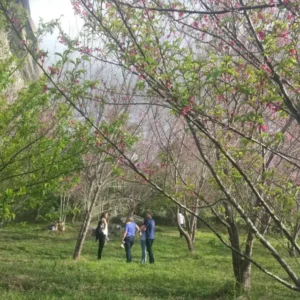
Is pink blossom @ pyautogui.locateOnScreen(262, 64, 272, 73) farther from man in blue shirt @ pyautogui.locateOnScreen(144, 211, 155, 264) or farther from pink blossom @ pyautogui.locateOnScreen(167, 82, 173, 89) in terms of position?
man in blue shirt @ pyautogui.locateOnScreen(144, 211, 155, 264)

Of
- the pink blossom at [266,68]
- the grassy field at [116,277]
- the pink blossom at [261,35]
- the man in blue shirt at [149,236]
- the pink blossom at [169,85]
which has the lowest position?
the grassy field at [116,277]

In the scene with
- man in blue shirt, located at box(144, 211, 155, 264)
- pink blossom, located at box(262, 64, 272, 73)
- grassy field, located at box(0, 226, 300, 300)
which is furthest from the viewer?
man in blue shirt, located at box(144, 211, 155, 264)

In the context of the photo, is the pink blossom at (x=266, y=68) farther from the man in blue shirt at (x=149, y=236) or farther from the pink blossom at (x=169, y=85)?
the man in blue shirt at (x=149, y=236)

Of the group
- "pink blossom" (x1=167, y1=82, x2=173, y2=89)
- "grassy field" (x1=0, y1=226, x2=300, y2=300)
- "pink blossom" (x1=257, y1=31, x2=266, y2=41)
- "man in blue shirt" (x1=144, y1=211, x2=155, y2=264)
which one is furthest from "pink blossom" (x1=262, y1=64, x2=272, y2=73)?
"man in blue shirt" (x1=144, y1=211, x2=155, y2=264)

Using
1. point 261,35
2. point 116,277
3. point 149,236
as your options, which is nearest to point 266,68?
point 261,35

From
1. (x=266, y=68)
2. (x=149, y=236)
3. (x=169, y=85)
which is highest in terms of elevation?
(x=266, y=68)

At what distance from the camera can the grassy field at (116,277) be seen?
288 inches

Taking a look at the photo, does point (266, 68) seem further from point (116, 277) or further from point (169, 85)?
point (116, 277)

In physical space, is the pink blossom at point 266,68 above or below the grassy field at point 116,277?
above

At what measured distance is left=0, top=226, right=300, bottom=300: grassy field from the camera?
7.32 m

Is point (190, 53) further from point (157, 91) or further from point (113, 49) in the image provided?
point (113, 49)

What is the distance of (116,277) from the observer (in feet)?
30.3

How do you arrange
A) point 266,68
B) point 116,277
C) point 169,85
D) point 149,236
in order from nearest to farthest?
1. point 266,68
2. point 169,85
3. point 116,277
4. point 149,236

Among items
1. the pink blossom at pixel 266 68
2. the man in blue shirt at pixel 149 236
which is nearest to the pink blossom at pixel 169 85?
the pink blossom at pixel 266 68
